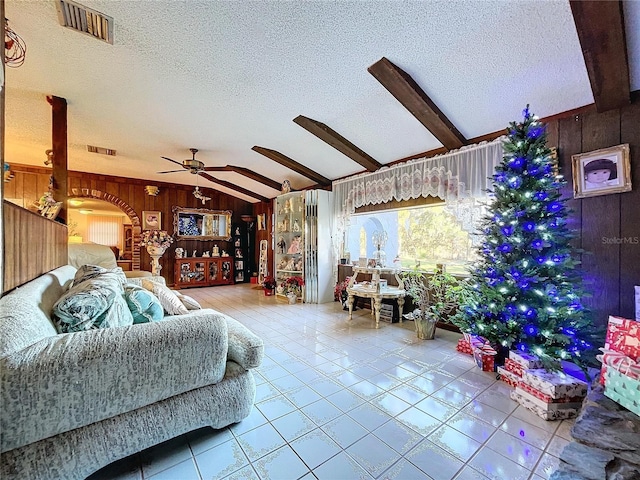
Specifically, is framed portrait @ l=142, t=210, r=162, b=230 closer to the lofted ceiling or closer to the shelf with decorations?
the lofted ceiling

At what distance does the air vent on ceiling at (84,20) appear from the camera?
5.86ft

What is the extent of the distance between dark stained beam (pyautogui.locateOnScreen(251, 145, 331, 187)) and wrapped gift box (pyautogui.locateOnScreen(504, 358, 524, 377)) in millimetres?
3999

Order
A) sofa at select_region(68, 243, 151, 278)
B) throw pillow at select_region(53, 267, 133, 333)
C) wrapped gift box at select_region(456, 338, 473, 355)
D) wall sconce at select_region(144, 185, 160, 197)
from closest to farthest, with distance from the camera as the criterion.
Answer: throw pillow at select_region(53, 267, 133, 333) → wrapped gift box at select_region(456, 338, 473, 355) → sofa at select_region(68, 243, 151, 278) → wall sconce at select_region(144, 185, 160, 197)

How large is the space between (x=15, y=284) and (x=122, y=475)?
1215mm

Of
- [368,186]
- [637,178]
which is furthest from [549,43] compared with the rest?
[368,186]

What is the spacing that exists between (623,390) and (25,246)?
12.7 feet

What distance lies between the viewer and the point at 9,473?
101 cm

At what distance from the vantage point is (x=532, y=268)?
2217mm

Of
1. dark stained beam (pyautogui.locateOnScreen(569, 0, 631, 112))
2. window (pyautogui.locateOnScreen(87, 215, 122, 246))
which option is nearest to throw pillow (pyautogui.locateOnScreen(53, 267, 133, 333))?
dark stained beam (pyautogui.locateOnScreen(569, 0, 631, 112))

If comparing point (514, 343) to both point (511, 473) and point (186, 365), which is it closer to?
point (511, 473)

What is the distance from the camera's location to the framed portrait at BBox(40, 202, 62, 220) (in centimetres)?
278

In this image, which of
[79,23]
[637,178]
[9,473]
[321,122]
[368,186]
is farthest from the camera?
[368,186]

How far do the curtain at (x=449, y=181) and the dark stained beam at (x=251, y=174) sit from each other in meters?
2.23

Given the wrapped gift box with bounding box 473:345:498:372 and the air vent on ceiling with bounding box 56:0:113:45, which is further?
the wrapped gift box with bounding box 473:345:498:372
